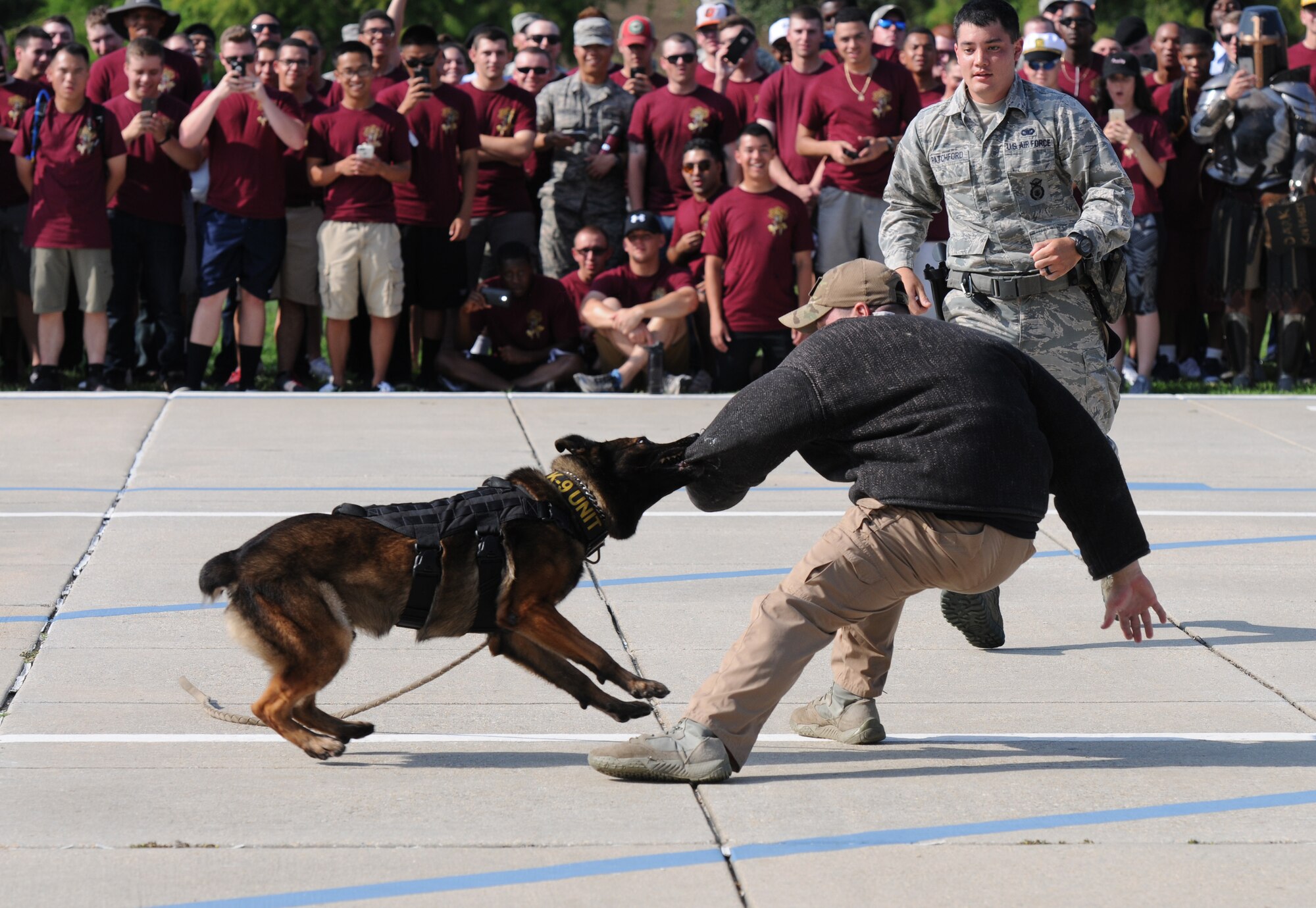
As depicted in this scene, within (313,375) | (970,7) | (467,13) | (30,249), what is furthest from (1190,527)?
(467,13)

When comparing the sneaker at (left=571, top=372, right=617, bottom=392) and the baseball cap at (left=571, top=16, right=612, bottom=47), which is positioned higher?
the baseball cap at (left=571, top=16, right=612, bottom=47)

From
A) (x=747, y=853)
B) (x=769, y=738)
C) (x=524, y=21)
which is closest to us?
(x=747, y=853)

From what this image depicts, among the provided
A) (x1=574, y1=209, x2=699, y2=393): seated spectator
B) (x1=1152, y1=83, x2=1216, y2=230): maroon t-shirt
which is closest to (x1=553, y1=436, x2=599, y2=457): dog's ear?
(x1=574, y1=209, x2=699, y2=393): seated spectator

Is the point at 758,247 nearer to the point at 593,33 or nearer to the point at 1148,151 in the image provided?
the point at 593,33

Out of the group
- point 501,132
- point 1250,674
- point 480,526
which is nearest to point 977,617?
point 1250,674

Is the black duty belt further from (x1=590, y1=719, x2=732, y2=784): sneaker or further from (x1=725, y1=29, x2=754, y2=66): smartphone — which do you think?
(x1=725, y1=29, x2=754, y2=66): smartphone

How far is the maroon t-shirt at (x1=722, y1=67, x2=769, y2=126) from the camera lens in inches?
474

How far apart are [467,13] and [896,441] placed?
20630 millimetres

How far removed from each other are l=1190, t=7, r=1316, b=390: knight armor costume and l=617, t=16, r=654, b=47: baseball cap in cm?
413

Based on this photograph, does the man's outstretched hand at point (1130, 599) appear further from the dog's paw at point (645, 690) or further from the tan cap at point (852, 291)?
the dog's paw at point (645, 690)

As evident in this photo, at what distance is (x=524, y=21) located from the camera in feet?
42.0

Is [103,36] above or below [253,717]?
above

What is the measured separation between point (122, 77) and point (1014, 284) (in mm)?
7749

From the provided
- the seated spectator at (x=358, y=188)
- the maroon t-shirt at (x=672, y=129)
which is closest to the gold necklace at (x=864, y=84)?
the maroon t-shirt at (x=672, y=129)
